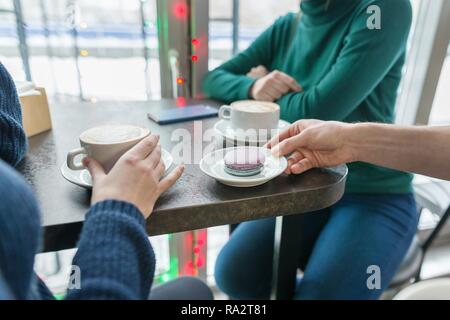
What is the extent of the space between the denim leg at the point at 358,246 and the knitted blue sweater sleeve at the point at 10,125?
647 mm

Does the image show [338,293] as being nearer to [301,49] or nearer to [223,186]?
[223,186]

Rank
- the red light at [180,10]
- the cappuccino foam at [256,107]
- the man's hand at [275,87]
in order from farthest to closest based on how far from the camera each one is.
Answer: the red light at [180,10] < the man's hand at [275,87] < the cappuccino foam at [256,107]

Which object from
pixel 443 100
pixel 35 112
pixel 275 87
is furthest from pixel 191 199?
pixel 443 100

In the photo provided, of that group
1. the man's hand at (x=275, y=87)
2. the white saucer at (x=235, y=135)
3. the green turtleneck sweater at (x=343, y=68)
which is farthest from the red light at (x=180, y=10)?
the white saucer at (x=235, y=135)

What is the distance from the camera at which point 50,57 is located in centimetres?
109

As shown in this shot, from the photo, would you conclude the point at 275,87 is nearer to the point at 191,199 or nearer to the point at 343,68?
the point at 343,68

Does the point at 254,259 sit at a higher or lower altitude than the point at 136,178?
lower

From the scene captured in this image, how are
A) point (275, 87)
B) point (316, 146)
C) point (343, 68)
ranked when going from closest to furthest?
point (316, 146), point (343, 68), point (275, 87)

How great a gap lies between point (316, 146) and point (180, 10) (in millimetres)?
754

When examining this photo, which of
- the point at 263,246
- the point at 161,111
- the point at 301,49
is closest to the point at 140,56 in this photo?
the point at 161,111

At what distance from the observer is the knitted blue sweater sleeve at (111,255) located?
0.36m

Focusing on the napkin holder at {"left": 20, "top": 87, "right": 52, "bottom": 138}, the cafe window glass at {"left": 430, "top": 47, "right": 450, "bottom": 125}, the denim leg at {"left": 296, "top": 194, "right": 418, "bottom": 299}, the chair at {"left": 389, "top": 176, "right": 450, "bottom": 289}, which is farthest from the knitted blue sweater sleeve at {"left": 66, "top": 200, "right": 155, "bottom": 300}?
the cafe window glass at {"left": 430, "top": 47, "right": 450, "bottom": 125}

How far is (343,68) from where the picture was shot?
808 mm

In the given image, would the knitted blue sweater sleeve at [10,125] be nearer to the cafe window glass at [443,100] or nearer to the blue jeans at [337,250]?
the blue jeans at [337,250]
